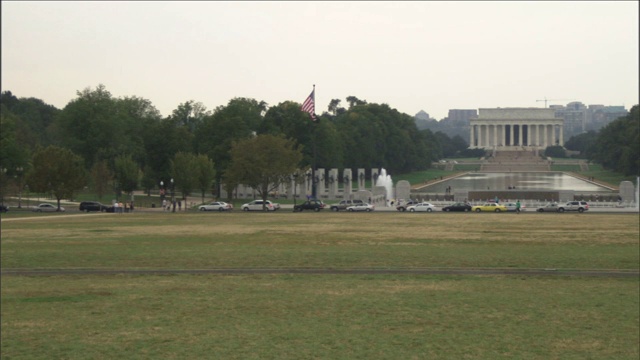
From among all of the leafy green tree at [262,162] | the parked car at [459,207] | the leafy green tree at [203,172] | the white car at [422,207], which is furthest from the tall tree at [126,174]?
the parked car at [459,207]

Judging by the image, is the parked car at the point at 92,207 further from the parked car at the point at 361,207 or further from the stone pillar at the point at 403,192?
the stone pillar at the point at 403,192

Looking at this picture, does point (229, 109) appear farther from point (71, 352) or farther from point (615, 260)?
point (71, 352)

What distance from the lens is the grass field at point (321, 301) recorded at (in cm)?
1605

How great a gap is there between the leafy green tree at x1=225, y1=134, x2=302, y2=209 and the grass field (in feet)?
115

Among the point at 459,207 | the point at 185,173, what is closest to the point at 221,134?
the point at 185,173

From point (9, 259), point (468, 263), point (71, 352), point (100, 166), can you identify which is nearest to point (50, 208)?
point (100, 166)

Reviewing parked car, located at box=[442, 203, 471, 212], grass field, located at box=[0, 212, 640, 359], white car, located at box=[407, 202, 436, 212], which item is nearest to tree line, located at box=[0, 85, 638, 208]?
white car, located at box=[407, 202, 436, 212]

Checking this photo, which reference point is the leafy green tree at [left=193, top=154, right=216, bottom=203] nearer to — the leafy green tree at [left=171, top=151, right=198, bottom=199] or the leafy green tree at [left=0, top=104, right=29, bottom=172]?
the leafy green tree at [left=171, top=151, right=198, bottom=199]

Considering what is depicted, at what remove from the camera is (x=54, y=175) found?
227 feet

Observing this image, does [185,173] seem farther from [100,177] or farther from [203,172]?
[100,177]

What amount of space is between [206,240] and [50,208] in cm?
3643

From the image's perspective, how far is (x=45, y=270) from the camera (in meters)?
26.5

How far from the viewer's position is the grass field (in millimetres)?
16047

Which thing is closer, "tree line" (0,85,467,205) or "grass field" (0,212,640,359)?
"grass field" (0,212,640,359)
